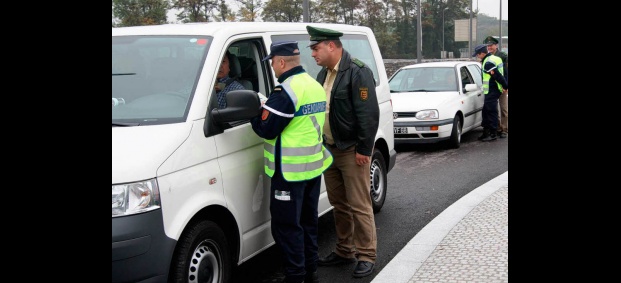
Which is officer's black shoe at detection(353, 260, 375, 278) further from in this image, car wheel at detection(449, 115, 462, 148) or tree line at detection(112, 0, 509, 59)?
car wheel at detection(449, 115, 462, 148)

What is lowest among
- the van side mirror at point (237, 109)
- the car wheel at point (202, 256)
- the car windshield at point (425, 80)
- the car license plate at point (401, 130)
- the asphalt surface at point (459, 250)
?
the asphalt surface at point (459, 250)

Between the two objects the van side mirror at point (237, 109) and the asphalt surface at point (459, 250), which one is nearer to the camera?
the van side mirror at point (237, 109)

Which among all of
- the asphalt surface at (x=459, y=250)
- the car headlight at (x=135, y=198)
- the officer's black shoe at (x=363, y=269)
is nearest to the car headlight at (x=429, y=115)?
the asphalt surface at (x=459, y=250)

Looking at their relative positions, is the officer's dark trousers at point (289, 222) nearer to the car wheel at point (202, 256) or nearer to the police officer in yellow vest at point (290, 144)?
the police officer in yellow vest at point (290, 144)

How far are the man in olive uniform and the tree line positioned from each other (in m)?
5.90

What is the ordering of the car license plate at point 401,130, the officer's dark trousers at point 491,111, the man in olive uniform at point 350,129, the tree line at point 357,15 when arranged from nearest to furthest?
the man in olive uniform at point 350,129 → the car license plate at point 401,130 → the officer's dark trousers at point 491,111 → the tree line at point 357,15

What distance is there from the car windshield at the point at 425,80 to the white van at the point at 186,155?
25.8ft

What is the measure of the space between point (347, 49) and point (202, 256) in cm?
315

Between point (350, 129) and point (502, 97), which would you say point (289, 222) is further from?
point (502, 97)

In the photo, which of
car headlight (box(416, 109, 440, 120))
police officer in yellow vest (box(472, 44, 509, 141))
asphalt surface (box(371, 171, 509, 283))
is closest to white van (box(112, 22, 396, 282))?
asphalt surface (box(371, 171, 509, 283))

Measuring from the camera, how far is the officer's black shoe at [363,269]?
5.05m
